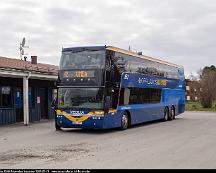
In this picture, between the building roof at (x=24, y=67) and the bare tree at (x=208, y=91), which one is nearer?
the building roof at (x=24, y=67)

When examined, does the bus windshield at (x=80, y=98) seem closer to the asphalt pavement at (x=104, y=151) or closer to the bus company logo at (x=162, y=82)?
the asphalt pavement at (x=104, y=151)

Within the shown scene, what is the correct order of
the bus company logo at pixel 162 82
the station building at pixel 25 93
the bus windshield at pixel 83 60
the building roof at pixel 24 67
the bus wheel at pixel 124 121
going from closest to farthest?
the bus windshield at pixel 83 60
the bus wheel at pixel 124 121
the building roof at pixel 24 67
the station building at pixel 25 93
the bus company logo at pixel 162 82

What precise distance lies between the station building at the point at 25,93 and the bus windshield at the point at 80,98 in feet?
12.9

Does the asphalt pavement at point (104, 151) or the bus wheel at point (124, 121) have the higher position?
the bus wheel at point (124, 121)

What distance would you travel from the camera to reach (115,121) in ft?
60.5

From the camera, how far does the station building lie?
22562 mm

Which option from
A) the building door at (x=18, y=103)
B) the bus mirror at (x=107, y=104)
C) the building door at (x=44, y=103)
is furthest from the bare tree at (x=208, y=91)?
the bus mirror at (x=107, y=104)

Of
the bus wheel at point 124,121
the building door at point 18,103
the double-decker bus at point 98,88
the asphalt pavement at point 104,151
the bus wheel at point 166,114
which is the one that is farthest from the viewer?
the bus wheel at point 166,114

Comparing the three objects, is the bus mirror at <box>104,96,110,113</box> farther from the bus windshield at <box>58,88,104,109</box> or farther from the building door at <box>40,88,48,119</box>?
the building door at <box>40,88,48,119</box>

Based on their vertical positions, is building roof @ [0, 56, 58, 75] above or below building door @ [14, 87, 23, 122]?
above

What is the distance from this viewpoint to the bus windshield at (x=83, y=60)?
57.7ft

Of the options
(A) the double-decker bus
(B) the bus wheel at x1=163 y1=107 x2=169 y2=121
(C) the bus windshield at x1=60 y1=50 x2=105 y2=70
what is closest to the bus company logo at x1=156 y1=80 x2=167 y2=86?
(B) the bus wheel at x1=163 y1=107 x2=169 y2=121

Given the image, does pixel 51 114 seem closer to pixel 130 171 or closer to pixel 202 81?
pixel 130 171

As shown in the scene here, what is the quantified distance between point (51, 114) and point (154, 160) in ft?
60.0
